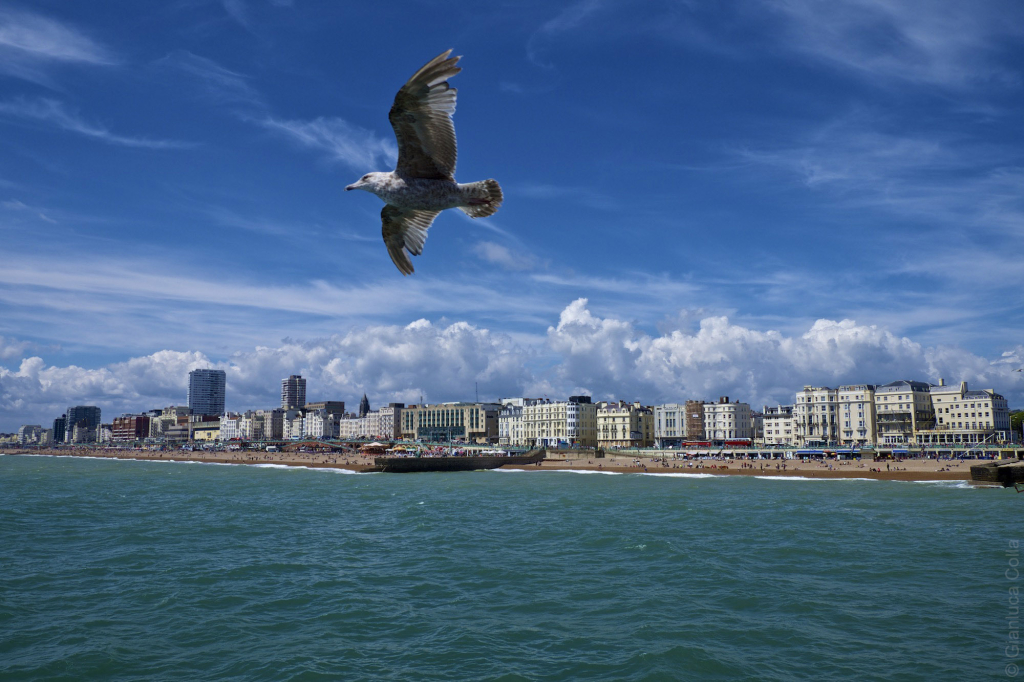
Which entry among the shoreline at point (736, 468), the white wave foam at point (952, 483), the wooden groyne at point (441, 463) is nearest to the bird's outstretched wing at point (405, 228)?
the white wave foam at point (952, 483)

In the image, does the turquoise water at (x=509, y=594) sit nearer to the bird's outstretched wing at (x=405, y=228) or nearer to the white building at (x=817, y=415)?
the bird's outstretched wing at (x=405, y=228)

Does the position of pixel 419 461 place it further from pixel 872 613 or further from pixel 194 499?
pixel 872 613

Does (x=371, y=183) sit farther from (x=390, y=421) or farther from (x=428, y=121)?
(x=390, y=421)

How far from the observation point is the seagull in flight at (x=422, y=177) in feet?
16.8

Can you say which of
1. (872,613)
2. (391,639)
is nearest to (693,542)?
(872,613)

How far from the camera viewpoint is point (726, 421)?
139 m

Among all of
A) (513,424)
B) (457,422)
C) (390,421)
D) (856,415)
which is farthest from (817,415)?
(390,421)

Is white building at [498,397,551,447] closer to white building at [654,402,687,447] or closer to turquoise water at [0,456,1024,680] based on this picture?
white building at [654,402,687,447]

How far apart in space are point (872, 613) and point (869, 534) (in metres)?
13.9

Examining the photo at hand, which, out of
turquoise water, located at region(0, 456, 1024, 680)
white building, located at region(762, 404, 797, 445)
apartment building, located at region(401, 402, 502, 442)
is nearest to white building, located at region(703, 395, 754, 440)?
white building, located at region(762, 404, 797, 445)

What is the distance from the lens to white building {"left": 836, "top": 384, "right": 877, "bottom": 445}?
11762cm

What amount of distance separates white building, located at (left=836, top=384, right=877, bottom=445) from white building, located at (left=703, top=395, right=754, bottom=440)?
21091 millimetres

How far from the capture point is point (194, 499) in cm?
4894

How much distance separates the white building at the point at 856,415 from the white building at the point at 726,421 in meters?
21.1
